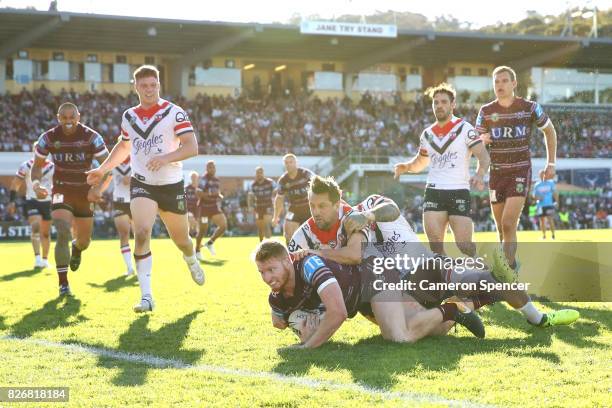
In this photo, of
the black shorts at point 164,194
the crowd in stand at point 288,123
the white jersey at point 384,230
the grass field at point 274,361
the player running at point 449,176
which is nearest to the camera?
the grass field at point 274,361

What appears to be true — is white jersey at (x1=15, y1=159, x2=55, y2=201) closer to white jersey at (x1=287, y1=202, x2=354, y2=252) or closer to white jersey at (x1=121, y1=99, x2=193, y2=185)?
white jersey at (x1=121, y1=99, x2=193, y2=185)

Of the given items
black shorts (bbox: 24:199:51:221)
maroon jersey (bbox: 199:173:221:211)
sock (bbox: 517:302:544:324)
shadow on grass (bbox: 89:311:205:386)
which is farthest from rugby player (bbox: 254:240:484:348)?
maroon jersey (bbox: 199:173:221:211)

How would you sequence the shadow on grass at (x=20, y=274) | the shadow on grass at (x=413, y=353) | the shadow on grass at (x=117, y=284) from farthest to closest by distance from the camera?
the shadow on grass at (x=20, y=274)
the shadow on grass at (x=117, y=284)
the shadow on grass at (x=413, y=353)

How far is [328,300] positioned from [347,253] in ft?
1.68

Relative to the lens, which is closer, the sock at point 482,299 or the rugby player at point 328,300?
the rugby player at point 328,300

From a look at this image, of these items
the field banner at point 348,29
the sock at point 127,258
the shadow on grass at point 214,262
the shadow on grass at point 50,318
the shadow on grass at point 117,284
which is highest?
the field banner at point 348,29

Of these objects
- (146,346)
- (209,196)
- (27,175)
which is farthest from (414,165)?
(209,196)

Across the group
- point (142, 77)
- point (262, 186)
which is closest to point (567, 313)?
point (142, 77)

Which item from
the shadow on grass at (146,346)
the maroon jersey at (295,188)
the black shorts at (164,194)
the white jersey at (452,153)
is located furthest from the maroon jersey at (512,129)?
the maroon jersey at (295,188)

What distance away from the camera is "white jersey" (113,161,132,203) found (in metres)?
13.7

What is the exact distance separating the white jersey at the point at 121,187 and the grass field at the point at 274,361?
15.9ft

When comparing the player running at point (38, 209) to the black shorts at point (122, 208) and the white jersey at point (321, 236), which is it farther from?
the white jersey at point (321, 236)

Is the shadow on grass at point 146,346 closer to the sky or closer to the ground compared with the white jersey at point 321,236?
closer to the ground

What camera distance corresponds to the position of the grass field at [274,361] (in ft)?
14.5
